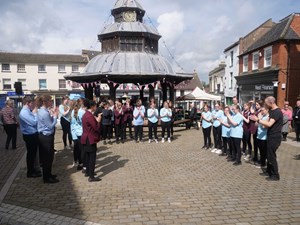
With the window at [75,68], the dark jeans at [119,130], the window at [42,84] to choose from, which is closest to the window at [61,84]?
the window at [42,84]

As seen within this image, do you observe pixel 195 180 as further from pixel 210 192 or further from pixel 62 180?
pixel 62 180

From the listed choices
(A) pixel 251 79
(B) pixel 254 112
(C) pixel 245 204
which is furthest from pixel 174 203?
(A) pixel 251 79

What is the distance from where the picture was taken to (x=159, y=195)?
530 centimetres

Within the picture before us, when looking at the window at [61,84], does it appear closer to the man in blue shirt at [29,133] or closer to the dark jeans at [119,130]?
the dark jeans at [119,130]

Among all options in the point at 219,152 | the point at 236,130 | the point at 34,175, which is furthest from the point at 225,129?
the point at 34,175

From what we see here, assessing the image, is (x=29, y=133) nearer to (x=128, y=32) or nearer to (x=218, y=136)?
(x=218, y=136)

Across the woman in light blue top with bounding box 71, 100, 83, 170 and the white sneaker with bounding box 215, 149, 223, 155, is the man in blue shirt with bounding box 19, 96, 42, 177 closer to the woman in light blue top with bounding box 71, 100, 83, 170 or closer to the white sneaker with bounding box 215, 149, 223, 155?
the woman in light blue top with bounding box 71, 100, 83, 170

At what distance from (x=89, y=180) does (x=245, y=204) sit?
3.45 metres

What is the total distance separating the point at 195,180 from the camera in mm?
6273

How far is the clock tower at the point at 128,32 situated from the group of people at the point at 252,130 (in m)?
7.61

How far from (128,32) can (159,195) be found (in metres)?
11.9

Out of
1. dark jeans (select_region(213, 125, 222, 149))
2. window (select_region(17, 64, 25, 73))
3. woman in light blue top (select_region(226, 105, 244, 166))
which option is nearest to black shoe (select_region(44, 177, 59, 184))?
woman in light blue top (select_region(226, 105, 244, 166))

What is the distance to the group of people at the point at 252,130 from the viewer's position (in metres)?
6.16

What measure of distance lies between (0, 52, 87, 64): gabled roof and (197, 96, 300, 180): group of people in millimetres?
37550
